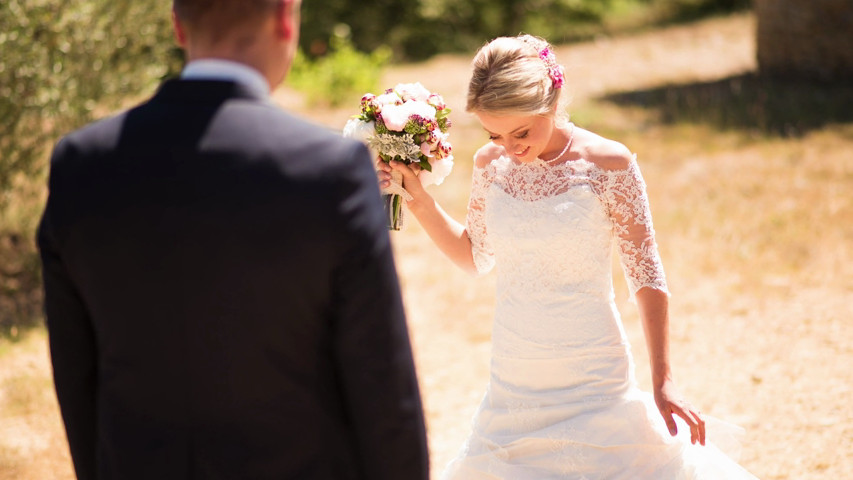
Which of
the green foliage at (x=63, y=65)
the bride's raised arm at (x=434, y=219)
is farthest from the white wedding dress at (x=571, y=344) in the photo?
the green foliage at (x=63, y=65)

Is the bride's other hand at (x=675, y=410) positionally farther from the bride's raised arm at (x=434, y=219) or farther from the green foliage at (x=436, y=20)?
the green foliage at (x=436, y=20)

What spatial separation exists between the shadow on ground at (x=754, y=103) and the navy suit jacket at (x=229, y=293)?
10.3 metres

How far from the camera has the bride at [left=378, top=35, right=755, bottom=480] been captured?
329 cm

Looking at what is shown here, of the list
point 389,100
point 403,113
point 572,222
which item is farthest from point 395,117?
point 572,222

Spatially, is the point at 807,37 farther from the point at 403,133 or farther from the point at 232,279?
the point at 232,279

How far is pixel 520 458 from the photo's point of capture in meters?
3.45

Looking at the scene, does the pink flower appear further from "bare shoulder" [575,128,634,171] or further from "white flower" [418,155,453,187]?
"bare shoulder" [575,128,634,171]

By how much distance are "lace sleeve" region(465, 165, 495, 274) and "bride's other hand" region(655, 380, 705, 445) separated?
0.91 meters

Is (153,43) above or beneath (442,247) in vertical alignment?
above

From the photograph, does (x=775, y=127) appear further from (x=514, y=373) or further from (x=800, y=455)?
(x=514, y=373)

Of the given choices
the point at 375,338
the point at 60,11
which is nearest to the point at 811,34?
the point at 60,11

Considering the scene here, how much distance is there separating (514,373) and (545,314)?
0.91 feet

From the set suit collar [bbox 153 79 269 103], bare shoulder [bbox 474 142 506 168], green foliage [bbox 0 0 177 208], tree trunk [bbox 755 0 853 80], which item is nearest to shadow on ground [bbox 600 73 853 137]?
tree trunk [bbox 755 0 853 80]

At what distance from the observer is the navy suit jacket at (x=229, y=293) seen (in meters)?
1.67
